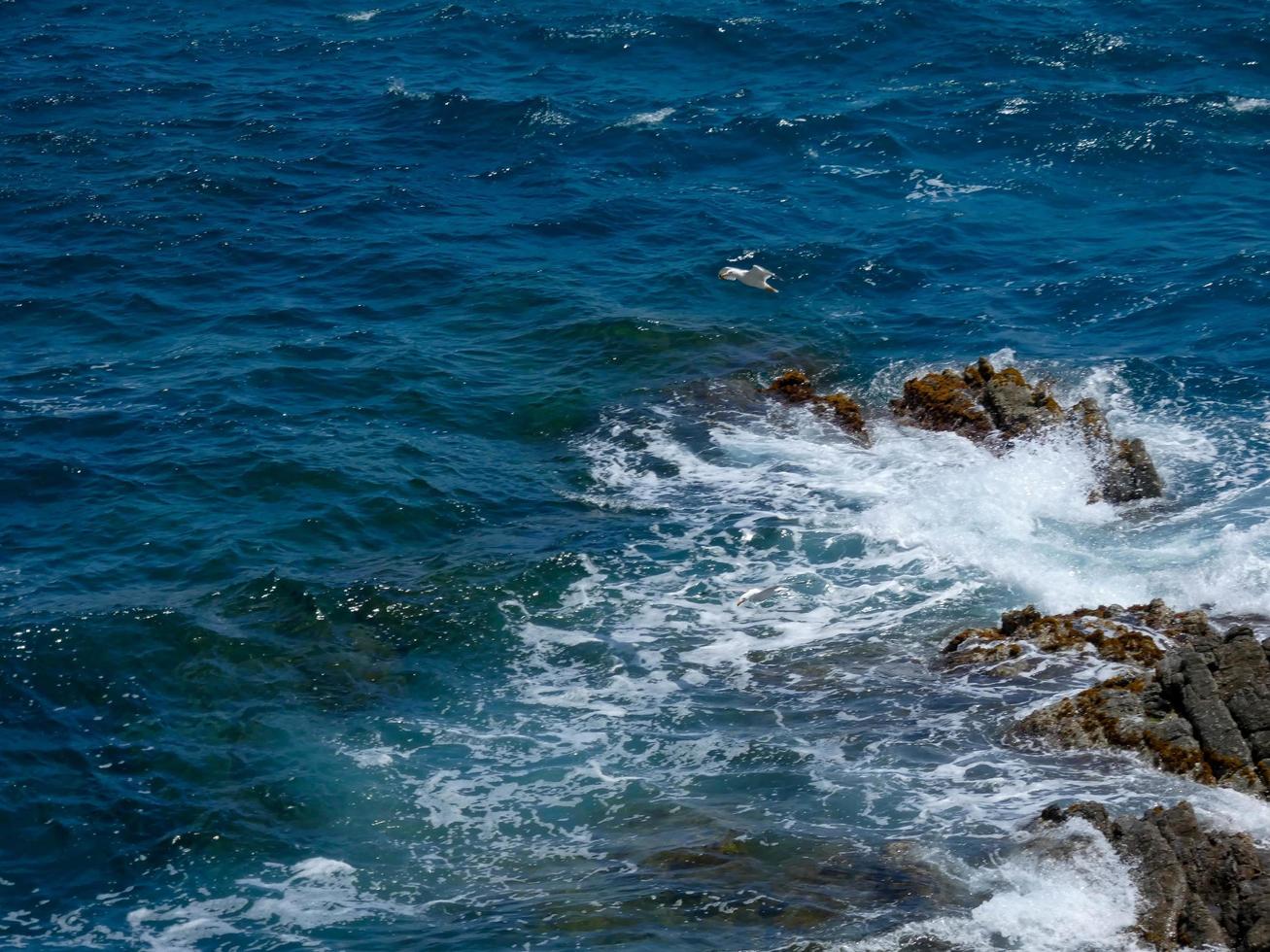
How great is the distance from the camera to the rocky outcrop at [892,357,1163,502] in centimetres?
2325

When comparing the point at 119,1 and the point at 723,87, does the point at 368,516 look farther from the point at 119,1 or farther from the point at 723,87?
the point at 119,1

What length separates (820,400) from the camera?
26.4m

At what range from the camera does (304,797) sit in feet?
57.8

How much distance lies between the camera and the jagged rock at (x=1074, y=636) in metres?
18.6

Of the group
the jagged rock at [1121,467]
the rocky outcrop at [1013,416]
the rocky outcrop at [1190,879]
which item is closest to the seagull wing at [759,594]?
the rocky outcrop at [1013,416]

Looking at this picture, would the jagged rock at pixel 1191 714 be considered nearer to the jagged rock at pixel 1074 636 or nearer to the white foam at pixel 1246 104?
the jagged rock at pixel 1074 636

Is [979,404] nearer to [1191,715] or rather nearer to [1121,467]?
[1121,467]

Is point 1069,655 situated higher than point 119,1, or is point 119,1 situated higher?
→ point 119,1

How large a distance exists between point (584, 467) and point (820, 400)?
474cm

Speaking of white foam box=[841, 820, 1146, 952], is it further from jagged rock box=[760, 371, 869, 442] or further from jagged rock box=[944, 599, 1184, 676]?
jagged rock box=[760, 371, 869, 442]

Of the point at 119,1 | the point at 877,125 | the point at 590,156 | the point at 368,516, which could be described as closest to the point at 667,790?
the point at 368,516

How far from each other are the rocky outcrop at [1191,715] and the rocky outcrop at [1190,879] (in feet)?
4.57

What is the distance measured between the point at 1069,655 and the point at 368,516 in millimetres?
11164

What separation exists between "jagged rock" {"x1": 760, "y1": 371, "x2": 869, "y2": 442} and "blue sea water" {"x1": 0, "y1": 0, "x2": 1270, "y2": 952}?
39 cm
